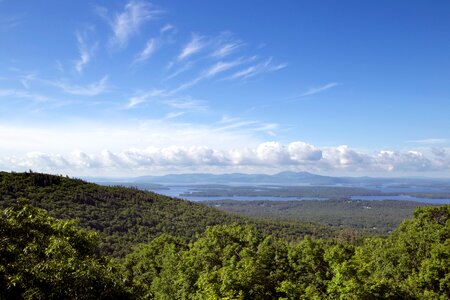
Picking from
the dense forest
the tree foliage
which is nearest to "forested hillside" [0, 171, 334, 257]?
the dense forest

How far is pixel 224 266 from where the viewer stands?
36.3 m

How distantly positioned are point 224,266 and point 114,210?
4244 inches

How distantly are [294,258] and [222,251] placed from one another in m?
8.46

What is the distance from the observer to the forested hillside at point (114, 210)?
110744mm

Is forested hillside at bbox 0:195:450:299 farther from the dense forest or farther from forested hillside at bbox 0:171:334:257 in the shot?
forested hillside at bbox 0:171:334:257

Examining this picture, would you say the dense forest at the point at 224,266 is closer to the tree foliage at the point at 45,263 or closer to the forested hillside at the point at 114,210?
the tree foliage at the point at 45,263

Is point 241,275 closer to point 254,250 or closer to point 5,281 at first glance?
point 254,250

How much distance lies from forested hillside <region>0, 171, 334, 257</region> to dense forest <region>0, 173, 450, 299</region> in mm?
59977

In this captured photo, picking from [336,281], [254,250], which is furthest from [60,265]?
[254,250]

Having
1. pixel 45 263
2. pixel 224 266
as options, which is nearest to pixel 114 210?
pixel 224 266

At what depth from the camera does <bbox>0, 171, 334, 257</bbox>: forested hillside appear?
110744 millimetres

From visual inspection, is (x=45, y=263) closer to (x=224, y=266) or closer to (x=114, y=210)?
(x=224, y=266)

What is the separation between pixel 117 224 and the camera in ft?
393

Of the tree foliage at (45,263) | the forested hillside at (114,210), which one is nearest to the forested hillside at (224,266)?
the tree foliage at (45,263)
